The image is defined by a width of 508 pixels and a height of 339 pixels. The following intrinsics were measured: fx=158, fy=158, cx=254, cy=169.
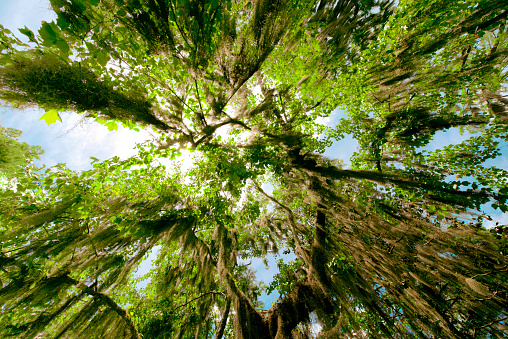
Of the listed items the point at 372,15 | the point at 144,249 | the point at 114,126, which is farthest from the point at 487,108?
the point at 144,249

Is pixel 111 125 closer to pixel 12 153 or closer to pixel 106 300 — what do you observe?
pixel 106 300

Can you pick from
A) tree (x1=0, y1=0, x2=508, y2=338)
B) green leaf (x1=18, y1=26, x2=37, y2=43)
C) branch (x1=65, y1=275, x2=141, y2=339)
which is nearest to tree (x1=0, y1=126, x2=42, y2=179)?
tree (x1=0, y1=0, x2=508, y2=338)

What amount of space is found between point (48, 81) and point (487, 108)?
10674 millimetres

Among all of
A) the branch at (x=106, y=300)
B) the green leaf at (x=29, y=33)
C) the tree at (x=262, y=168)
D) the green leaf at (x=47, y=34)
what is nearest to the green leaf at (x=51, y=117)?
the tree at (x=262, y=168)

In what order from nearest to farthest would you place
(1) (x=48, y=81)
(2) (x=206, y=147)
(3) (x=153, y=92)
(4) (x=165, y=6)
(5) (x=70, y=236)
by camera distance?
(1) (x=48, y=81), (4) (x=165, y=6), (5) (x=70, y=236), (3) (x=153, y=92), (2) (x=206, y=147)

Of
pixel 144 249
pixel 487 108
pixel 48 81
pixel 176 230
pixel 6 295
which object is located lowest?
pixel 6 295

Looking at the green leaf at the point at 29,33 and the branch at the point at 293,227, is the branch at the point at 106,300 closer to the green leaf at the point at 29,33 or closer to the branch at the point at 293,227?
the green leaf at the point at 29,33

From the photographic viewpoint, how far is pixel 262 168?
13.5ft

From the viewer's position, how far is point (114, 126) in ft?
9.41

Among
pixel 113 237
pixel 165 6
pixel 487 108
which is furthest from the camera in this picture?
pixel 487 108

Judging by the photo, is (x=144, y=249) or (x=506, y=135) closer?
(x=144, y=249)

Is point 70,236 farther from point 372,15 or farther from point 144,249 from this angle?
point 372,15

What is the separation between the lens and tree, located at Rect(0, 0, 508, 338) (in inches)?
104

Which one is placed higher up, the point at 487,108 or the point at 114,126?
the point at 487,108
